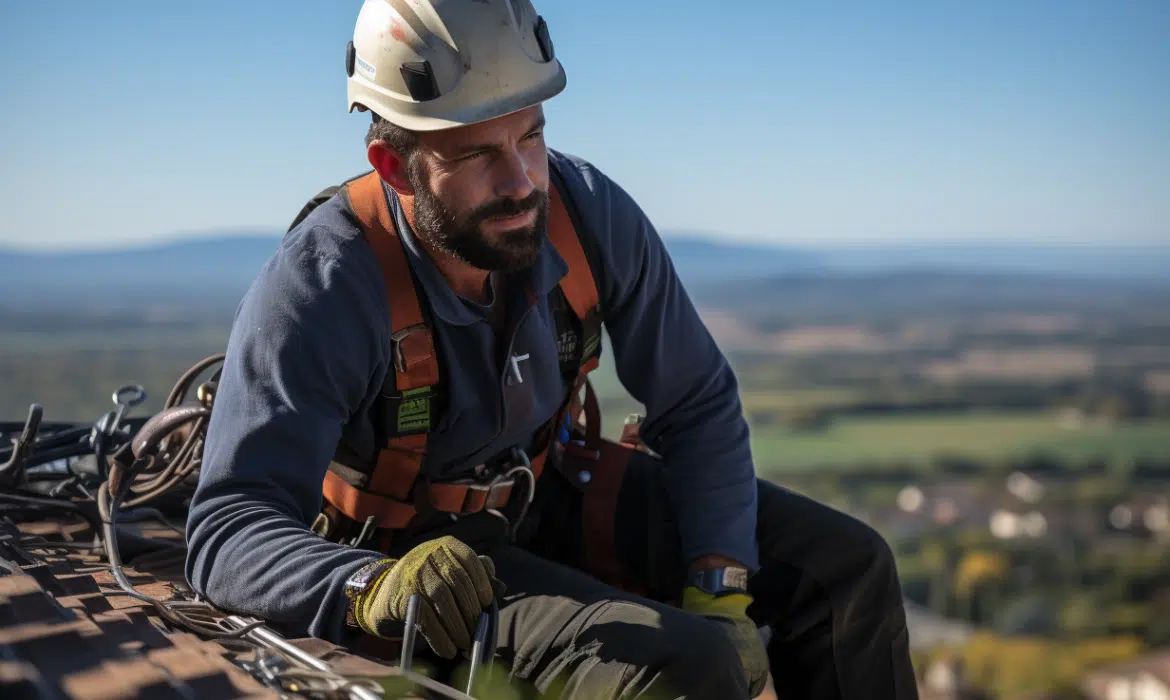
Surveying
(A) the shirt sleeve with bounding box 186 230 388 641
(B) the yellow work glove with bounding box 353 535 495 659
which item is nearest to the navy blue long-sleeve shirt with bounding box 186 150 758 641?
(A) the shirt sleeve with bounding box 186 230 388 641

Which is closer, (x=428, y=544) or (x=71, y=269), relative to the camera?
(x=428, y=544)

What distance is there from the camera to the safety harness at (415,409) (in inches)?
103

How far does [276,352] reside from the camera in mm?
2434

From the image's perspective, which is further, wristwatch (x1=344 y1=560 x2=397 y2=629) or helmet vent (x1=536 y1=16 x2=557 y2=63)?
helmet vent (x1=536 y1=16 x2=557 y2=63)

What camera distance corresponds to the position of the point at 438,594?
2.08 meters

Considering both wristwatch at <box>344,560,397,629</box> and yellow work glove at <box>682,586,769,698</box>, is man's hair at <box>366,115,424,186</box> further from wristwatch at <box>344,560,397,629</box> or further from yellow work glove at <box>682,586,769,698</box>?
yellow work glove at <box>682,586,769,698</box>

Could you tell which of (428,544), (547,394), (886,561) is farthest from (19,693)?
(886,561)

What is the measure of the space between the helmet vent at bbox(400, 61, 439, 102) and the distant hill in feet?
299

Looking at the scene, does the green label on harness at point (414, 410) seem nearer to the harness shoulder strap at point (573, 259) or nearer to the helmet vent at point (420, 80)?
the harness shoulder strap at point (573, 259)

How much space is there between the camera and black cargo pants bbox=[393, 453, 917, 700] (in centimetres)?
232

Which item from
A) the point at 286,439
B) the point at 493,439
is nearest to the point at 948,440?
the point at 493,439

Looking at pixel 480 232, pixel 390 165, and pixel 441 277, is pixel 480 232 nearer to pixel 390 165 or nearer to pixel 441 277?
pixel 441 277

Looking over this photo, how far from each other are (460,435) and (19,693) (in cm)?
141

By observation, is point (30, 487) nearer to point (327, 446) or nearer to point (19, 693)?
point (327, 446)
